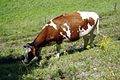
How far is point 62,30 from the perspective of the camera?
734 inches

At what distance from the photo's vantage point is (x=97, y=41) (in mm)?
22234

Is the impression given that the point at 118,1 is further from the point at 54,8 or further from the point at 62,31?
the point at 62,31

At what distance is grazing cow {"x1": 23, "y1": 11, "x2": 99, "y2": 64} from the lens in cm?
1829

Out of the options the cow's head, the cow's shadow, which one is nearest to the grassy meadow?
the cow's shadow

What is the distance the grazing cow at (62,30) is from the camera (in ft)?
60.0

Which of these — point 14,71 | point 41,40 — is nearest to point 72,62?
point 14,71

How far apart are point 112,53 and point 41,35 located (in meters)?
5.23

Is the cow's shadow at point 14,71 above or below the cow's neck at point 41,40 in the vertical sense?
below

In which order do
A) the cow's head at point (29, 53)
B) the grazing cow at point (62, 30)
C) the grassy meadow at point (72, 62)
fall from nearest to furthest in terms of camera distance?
the grassy meadow at point (72, 62)
the cow's head at point (29, 53)
the grazing cow at point (62, 30)

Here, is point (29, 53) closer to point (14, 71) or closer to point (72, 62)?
point (14, 71)

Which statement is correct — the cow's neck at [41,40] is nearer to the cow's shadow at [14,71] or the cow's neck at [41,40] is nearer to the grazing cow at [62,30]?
the grazing cow at [62,30]

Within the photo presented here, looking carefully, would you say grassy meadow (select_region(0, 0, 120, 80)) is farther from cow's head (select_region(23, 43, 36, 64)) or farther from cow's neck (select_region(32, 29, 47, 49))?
cow's neck (select_region(32, 29, 47, 49))

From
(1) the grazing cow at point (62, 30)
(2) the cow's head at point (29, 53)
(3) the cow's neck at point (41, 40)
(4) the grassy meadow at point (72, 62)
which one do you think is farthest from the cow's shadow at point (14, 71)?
(3) the cow's neck at point (41, 40)

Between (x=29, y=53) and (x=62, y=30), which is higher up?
(x=62, y=30)
